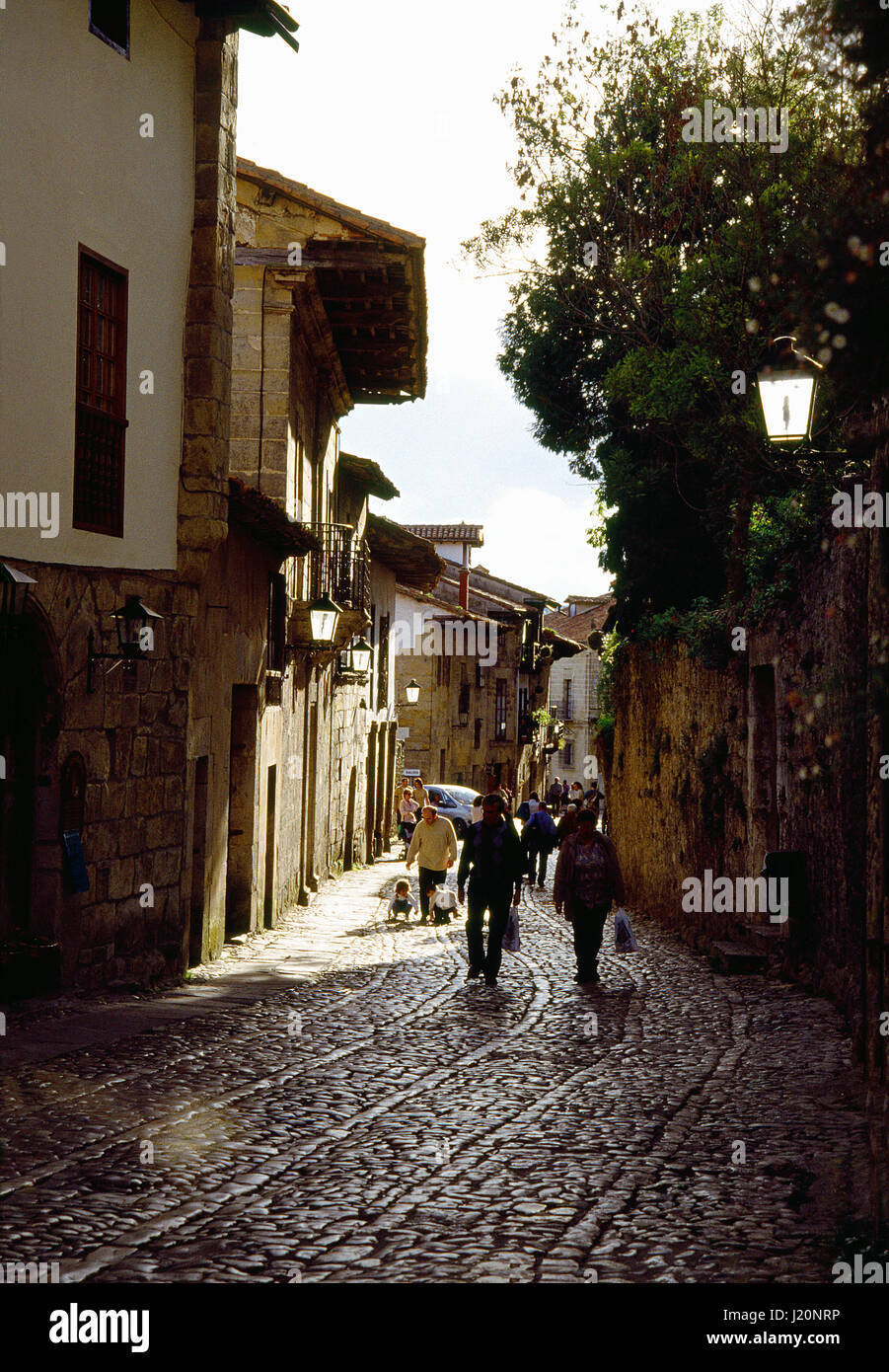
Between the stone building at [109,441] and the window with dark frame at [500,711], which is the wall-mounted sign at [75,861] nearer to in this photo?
the stone building at [109,441]

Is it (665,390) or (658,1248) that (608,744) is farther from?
(658,1248)

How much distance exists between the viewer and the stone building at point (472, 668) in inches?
1998

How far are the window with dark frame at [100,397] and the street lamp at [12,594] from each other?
103cm

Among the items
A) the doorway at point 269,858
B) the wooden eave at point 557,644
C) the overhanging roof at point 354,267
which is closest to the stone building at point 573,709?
the wooden eave at point 557,644

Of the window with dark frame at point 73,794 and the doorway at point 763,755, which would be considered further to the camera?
the doorway at point 763,755

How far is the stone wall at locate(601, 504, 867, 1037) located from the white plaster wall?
4904mm

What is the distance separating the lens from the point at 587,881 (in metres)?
12.8

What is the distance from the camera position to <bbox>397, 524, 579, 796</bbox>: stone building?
5075cm

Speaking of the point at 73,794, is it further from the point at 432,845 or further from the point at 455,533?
the point at 455,533

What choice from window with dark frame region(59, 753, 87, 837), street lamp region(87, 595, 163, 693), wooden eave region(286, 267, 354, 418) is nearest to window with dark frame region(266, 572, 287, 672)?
wooden eave region(286, 267, 354, 418)

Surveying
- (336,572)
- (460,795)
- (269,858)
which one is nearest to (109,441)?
(269,858)

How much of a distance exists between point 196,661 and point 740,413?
807 centimetres

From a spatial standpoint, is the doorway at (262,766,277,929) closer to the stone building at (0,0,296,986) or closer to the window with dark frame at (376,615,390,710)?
the stone building at (0,0,296,986)
